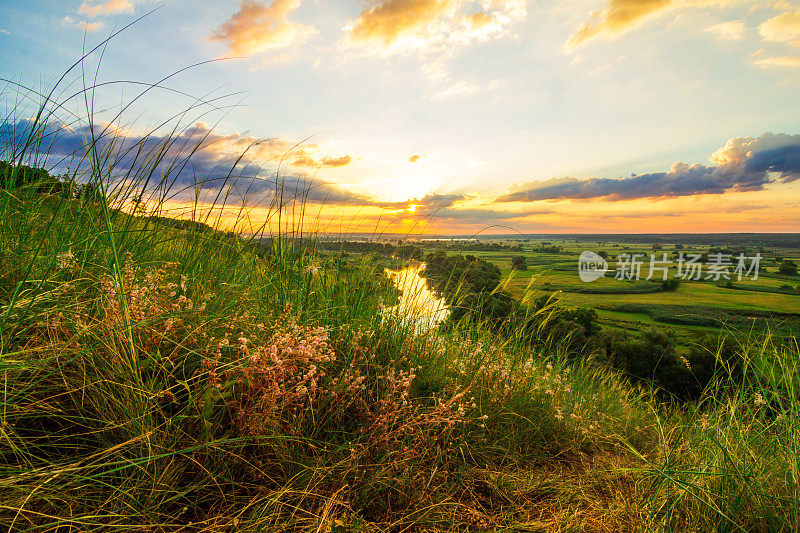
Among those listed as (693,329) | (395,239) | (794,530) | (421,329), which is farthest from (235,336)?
(693,329)

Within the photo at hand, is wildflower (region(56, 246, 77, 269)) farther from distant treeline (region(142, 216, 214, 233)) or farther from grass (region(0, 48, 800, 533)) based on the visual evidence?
distant treeline (region(142, 216, 214, 233))

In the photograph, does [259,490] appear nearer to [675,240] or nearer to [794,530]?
[794,530]

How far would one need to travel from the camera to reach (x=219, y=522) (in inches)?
69.9

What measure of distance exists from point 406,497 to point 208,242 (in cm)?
299

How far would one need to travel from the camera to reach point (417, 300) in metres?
4.19

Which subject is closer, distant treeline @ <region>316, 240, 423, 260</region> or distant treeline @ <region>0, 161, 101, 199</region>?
distant treeline @ <region>0, 161, 101, 199</region>

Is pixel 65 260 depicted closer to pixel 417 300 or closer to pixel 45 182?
pixel 45 182

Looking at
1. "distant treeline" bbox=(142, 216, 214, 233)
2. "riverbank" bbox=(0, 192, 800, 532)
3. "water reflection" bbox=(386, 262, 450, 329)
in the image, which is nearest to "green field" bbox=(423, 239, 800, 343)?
"water reflection" bbox=(386, 262, 450, 329)

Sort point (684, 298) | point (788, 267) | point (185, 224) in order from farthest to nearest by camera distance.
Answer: point (684, 298)
point (788, 267)
point (185, 224)

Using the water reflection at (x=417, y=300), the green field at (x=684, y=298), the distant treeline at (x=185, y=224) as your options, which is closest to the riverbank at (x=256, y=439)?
the water reflection at (x=417, y=300)

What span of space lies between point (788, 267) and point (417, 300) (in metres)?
84.8

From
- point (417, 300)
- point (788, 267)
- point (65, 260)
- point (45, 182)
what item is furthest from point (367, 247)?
point (788, 267)

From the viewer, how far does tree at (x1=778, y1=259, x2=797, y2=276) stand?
61375 millimetres

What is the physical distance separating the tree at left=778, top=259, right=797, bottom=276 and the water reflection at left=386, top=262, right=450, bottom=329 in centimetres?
8345
